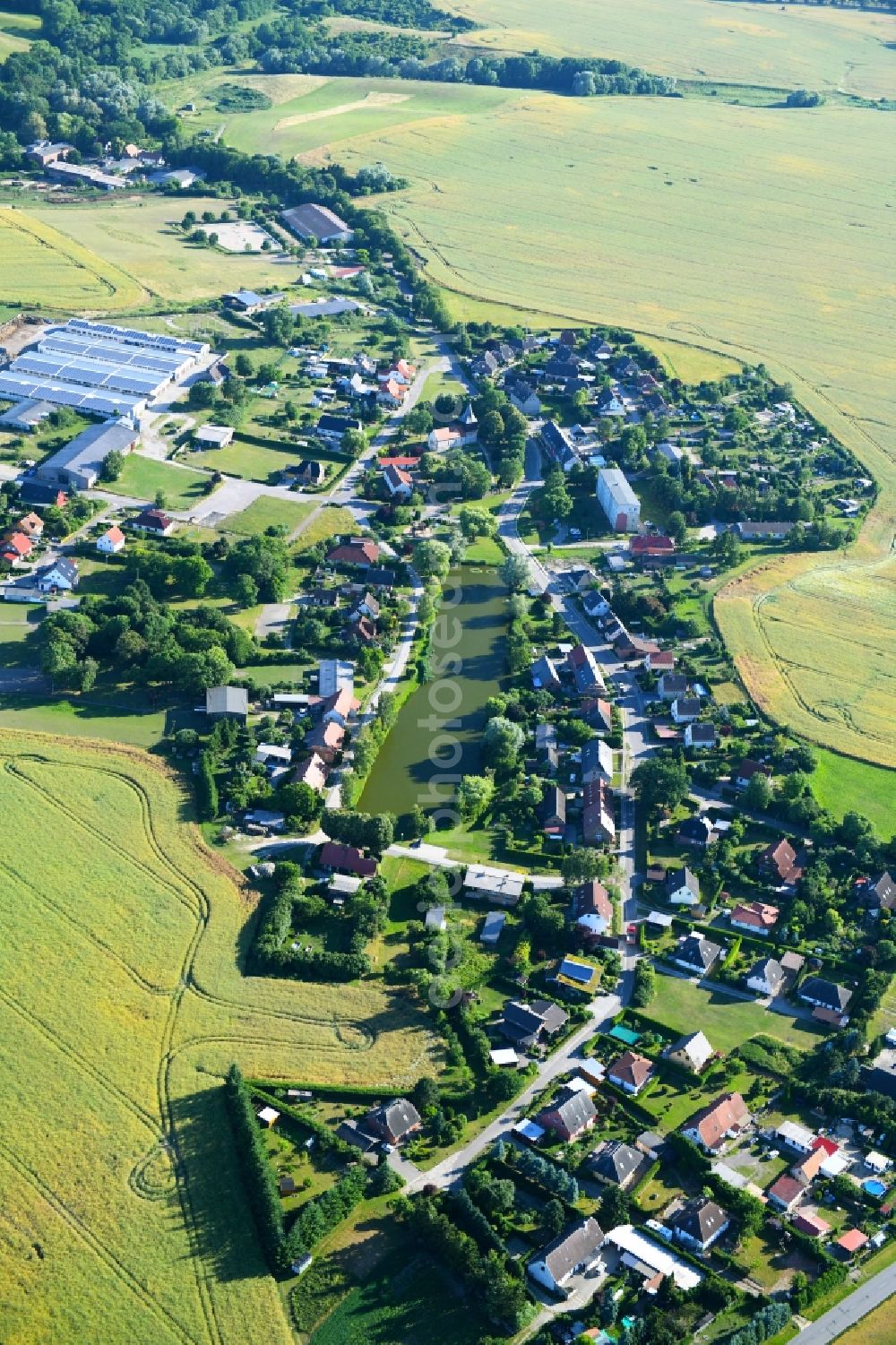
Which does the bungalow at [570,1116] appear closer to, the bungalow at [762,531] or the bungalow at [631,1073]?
the bungalow at [631,1073]

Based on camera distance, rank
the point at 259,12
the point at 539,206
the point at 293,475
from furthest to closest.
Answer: the point at 259,12 → the point at 539,206 → the point at 293,475

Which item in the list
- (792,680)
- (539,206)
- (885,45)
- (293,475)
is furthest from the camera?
(885,45)

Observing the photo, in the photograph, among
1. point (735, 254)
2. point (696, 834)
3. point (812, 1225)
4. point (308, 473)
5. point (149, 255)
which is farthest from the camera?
point (735, 254)

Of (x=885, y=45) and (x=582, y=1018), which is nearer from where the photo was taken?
(x=582, y=1018)


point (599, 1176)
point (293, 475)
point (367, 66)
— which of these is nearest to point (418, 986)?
point (599, 1176)

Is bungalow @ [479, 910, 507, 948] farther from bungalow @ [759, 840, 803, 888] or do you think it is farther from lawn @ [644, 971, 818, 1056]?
bungalow @ [759, 840, 803, 888]

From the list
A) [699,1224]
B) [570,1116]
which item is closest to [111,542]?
[570,1116]

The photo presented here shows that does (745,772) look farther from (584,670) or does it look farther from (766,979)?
(766,979)

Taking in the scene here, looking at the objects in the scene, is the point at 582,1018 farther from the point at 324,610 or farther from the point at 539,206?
the point at 539,206
